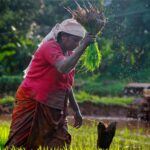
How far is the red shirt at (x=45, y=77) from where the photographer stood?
255 inches

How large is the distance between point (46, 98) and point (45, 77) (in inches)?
8.2

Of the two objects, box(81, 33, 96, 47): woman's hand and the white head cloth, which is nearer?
box(81, 33, 96, 47): woman's hand

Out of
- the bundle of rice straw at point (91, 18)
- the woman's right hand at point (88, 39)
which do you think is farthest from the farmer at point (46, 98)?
the woman's right hand at point (88, 39)

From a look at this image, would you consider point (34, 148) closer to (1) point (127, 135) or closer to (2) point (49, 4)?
(1) point (127, 135)

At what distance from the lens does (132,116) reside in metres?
17.5

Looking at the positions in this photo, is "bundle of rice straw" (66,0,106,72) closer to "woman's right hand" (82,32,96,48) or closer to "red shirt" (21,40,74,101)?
"woman's right hand" (82,32,96,48)

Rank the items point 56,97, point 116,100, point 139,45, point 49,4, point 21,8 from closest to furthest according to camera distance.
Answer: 1. point 56,97
2. point 116,100
3. point 139,45
4. point 21,8
5. point 49,4

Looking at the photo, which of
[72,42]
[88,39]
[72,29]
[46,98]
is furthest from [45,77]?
[88,39]

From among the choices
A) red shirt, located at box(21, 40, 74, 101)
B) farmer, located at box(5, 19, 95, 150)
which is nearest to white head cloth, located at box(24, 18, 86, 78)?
farmer, located at box(5, 19, 95, 150)

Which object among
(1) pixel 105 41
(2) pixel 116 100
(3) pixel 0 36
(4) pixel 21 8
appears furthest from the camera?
(1) pixel 105 41

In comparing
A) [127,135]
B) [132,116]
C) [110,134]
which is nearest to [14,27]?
[132,116]

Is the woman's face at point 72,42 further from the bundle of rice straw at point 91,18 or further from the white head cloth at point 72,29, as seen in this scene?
the bundle of rice straw at point 91,18

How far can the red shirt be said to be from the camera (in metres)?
6.49

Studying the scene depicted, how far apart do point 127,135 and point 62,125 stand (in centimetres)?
350
